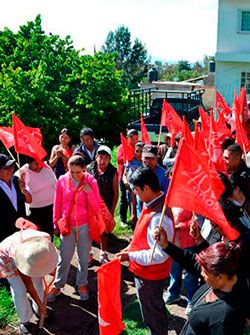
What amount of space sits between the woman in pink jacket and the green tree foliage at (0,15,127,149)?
280 inches

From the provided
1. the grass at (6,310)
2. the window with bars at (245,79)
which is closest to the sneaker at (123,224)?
the grass at (6,310)

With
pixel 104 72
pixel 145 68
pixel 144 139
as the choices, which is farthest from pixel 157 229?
pixel 145 68

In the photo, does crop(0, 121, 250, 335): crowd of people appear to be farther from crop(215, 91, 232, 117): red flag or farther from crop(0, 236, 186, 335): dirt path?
crop(215, 91, 232, 117): red flag

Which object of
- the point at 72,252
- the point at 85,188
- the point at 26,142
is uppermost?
the point at 26,142

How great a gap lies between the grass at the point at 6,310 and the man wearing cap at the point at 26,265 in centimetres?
22

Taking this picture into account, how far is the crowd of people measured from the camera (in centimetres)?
286

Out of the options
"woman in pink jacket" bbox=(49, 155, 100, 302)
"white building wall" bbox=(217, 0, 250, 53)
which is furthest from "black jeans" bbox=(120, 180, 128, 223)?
"white building wall" bbox=(217, 0, 250, 53)

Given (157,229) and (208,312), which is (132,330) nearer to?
(157,229)

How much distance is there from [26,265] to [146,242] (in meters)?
0.99

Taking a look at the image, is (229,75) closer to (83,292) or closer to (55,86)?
(55,86)

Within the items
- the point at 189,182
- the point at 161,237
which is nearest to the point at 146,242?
the point at 161,237

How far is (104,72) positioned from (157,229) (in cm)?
1092

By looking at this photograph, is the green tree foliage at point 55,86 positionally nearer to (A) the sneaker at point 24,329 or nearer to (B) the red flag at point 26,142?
(B) the red flag at point 26,142

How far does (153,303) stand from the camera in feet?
13.5
